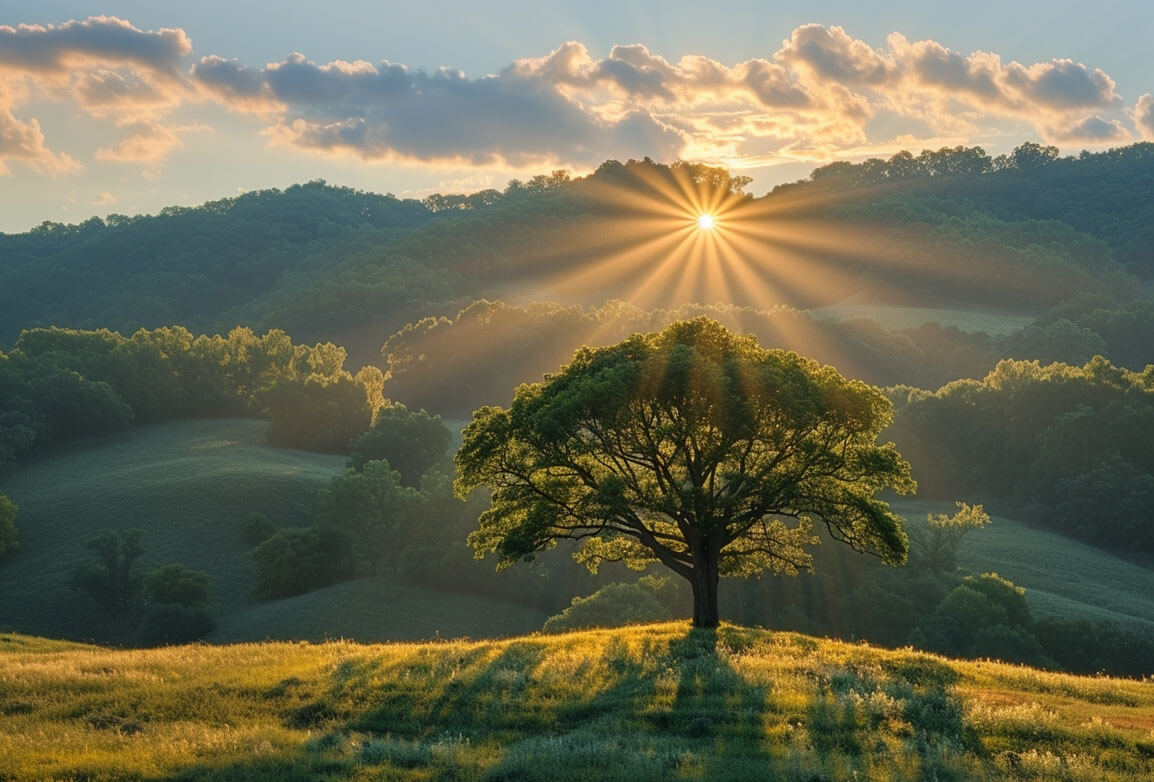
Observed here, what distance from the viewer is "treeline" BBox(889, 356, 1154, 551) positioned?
101688mm

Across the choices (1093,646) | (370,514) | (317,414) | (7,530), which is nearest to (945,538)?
(1093,646)

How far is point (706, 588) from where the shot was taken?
35344 millimetres

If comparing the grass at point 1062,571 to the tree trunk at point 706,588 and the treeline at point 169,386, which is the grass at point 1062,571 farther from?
the treeline at point 169,386

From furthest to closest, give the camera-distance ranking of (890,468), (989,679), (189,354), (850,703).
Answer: (189,354)
(890,468)
(989,679)
(850,703)

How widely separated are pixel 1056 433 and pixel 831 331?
199 ft

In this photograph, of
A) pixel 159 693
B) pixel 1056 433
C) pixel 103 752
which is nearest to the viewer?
pixel 103 752

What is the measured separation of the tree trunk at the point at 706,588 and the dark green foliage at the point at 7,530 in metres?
77.3

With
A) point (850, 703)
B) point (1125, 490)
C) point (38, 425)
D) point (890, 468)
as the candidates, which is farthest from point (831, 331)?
point (850, 703)

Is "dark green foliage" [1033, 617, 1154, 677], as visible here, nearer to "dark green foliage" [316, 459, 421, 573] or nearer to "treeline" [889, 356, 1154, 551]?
"treeline" [889, 356, 1154, 551]

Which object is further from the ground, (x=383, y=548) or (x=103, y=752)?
(x=103, y=752)

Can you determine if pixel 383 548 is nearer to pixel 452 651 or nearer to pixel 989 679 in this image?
pixel 452 651

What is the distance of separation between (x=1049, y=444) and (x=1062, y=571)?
2916 centimetres

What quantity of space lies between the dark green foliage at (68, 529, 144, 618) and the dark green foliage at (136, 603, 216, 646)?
4.09m

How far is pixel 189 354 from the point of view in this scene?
149 m
